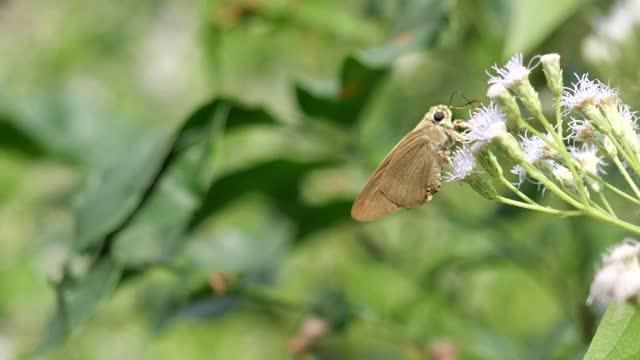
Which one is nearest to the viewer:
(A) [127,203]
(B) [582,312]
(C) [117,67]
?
(A) [127,203]

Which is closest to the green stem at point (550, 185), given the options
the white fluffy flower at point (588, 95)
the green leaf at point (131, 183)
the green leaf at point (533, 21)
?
the white fluffy flower at point (588, 95)

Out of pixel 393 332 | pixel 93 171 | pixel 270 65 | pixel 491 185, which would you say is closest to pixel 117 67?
pixel 270 65

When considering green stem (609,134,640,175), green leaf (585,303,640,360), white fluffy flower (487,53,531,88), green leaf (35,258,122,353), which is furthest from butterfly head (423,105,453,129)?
green leaf (35,258,122,353)

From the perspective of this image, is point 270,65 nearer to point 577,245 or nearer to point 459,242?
point 459,242

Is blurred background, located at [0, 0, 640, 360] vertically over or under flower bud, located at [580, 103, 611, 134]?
under

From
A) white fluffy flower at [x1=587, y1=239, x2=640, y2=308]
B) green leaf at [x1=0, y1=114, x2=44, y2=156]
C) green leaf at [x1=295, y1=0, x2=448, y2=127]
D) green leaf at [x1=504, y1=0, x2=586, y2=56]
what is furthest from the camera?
green leaf at [x1=0, y1=114, x2=44, y2=156]

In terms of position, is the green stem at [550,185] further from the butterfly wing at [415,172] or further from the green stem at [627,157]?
the butterfly wing at [415,172]

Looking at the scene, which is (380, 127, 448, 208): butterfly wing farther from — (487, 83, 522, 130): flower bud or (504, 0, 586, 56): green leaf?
(504, 0, 586, 56): green leaf

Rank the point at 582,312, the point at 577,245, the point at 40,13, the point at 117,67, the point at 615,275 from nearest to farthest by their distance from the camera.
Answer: the point at 615,275, the point at 582,312, the point at 577,245, the point at 117,67, the point at 40,13
